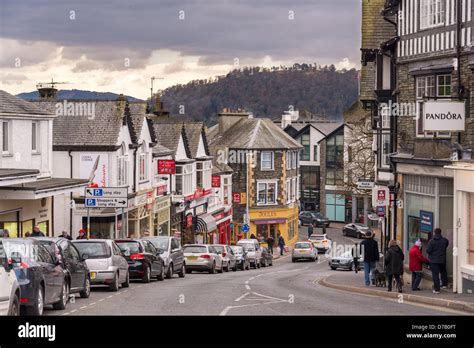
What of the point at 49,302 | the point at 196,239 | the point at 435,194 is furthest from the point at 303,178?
the point at 49,302

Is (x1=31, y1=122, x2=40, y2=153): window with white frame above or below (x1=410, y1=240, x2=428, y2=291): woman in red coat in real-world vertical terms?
above

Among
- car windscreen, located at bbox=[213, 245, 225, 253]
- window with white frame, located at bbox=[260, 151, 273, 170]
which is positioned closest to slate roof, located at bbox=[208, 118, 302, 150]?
window with white frame, located at bbox=[260, 151, 273, 170]

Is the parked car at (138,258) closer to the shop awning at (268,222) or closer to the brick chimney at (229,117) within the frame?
the shop awning at (268,222)

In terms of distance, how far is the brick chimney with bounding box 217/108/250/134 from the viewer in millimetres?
84188

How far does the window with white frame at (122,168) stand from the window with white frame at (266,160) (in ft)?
103

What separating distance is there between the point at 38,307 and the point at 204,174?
4988cm

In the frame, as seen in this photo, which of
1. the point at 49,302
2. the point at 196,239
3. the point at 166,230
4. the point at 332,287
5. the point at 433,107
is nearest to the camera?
the point at 49,302

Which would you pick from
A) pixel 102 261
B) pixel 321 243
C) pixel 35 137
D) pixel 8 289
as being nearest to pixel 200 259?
pixel 35 137

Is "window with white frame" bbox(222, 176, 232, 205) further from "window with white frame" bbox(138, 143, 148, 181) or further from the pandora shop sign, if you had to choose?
the pandora shop sign

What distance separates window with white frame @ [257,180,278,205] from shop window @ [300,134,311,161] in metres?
20.4

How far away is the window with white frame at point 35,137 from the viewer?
39500 millimetres
